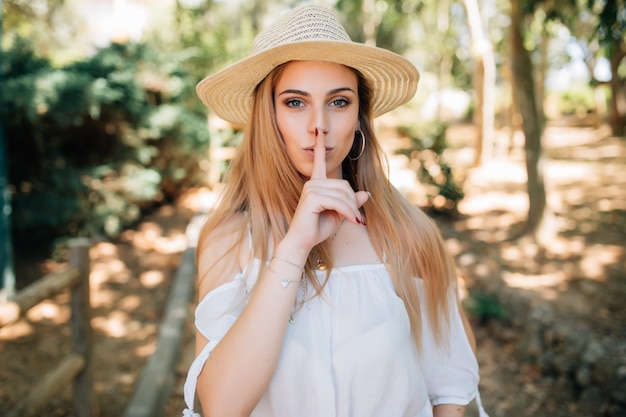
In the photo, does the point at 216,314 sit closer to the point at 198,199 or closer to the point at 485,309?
the point at 485,309

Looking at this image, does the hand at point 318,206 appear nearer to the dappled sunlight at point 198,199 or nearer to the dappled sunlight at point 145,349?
the dappled sunlight at point 145,349

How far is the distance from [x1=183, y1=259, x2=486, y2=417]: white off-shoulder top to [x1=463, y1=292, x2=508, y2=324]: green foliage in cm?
346

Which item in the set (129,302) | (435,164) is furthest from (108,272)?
(435,164)

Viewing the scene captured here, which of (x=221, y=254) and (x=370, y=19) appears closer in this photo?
(x=221, y=254)

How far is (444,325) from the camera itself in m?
1.72

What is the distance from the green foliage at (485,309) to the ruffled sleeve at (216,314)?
3.85 metres

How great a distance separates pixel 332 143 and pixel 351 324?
1.85 feet

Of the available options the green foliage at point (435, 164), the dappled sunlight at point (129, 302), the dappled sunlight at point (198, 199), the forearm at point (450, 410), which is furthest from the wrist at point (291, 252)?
the dappled sunlight at point (198, 199)

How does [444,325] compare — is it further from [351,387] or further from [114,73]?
[114,73]

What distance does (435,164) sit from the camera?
8.18m

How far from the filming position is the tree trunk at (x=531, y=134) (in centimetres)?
627

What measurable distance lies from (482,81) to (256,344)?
1081cm

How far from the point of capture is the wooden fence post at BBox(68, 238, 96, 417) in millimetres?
3355

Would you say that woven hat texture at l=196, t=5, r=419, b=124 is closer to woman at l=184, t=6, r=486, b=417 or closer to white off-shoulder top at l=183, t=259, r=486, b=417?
woman at l=184, t=6, r=486, b=417
